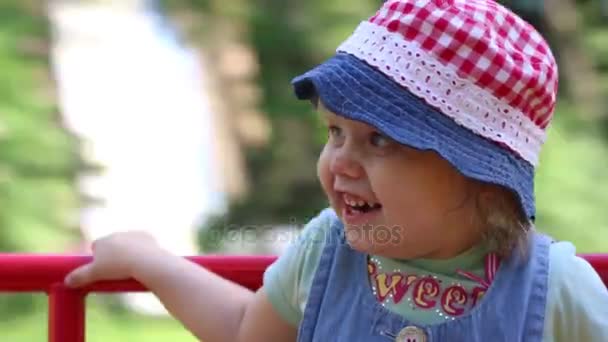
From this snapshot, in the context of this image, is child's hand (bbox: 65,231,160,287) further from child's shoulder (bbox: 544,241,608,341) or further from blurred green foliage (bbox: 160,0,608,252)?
blurred green foliage (bbox: 160,0,608,252)

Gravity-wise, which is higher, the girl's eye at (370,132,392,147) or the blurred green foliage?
the girl's eye at (370,132,392,147)

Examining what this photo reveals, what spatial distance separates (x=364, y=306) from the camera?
1119 millimetres

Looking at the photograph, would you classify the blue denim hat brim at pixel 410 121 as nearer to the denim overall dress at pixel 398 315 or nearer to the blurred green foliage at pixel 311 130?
the denim overall dress at pixel 398 315

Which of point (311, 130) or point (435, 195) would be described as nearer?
A: point (435, 195)

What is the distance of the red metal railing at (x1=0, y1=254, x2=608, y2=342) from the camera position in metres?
1.16

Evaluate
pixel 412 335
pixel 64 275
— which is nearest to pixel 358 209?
pixel 412 335

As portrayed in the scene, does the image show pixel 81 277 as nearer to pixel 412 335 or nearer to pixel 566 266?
pixel 412 335

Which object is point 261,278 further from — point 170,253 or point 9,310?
point 9,310

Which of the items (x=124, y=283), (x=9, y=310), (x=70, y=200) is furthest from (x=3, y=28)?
(x=124, y=283)

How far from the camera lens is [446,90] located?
1014mm

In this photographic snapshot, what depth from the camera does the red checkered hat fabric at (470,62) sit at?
1005 mm

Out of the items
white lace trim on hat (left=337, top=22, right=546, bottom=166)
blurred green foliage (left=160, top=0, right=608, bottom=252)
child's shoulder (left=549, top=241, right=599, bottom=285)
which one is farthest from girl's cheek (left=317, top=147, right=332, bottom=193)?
blurred green foliage (left=160, top=0, right=608, bottom=252)

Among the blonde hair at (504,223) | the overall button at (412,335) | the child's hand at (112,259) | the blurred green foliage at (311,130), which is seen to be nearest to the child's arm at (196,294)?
the child's hand at (112,259)

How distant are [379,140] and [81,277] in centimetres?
40
